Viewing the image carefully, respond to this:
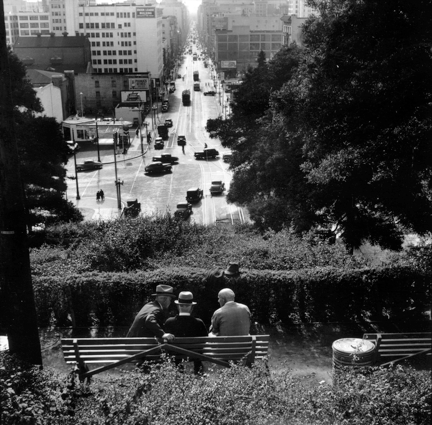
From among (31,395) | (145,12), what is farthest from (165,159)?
(145,12)

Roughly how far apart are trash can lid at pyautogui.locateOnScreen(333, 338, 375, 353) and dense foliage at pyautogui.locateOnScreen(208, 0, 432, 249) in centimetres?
664

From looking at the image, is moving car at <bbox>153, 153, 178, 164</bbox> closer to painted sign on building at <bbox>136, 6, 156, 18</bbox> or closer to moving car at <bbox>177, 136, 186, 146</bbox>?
moving car at <bbox>177, 136, 186, 146</bbox>

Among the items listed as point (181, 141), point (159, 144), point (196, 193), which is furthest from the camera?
point (181, 141)

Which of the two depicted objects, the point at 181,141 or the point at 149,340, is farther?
the point at 181,141

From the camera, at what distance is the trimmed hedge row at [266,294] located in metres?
10.6

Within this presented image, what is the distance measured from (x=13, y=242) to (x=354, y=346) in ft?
14.3

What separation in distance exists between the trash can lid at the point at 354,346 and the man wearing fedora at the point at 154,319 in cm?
206

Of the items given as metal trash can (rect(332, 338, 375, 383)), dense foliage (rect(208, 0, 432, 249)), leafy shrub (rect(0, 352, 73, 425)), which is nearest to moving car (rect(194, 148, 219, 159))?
dense foliage (rect(208, 0, 432, 249))

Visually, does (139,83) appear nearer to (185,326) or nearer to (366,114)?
(366,114)

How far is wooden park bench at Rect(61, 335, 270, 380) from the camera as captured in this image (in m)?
7.77

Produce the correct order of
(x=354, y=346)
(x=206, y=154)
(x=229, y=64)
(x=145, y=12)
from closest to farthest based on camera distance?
(x=354, y=346) < (x=206, y=154) < (x=145, y=12) < (x=229, y=64)

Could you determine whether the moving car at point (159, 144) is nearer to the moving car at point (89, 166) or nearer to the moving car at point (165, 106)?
the moving car at point (89, 166)

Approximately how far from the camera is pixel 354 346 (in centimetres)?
783

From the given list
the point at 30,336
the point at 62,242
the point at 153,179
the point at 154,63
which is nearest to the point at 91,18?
the point at 154,63
